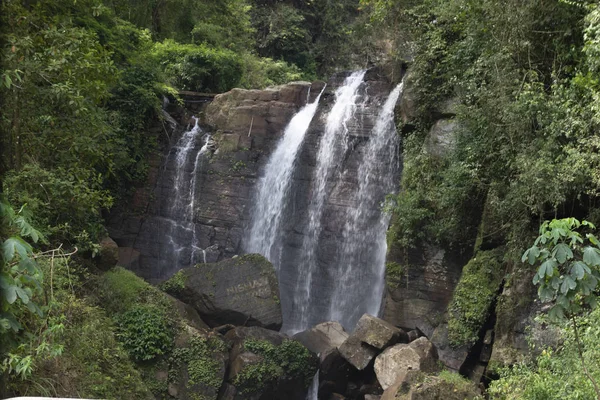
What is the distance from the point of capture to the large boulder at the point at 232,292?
520 inches

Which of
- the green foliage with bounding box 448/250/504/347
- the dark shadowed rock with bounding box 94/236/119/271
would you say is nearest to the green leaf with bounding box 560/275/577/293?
the green foliage with bounding box 448/250/504/347

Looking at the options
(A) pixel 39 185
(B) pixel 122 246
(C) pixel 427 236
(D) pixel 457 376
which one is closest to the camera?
(A) pixel 39 185

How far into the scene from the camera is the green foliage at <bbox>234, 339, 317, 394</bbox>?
11406mm

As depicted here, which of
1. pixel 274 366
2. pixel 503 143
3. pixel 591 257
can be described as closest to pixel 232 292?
pixel 274 366

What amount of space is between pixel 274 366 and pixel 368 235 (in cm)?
537

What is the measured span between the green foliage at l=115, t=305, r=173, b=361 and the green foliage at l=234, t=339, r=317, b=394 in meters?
1.62

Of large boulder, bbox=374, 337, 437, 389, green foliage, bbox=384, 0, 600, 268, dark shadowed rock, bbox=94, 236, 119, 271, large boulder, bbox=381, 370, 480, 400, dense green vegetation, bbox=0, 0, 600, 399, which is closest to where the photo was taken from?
dense green vegetation, bbox=0, 0, 600, 399

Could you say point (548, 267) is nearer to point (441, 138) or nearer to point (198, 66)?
point (441, 138)

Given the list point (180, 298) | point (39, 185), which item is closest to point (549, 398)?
point (39, 185)

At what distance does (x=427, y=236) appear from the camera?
1301 centimetres

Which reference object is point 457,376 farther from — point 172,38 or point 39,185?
point 172,38

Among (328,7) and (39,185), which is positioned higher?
(328,7)

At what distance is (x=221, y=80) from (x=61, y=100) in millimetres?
12750

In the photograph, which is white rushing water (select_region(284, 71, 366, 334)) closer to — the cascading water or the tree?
the cascading water
